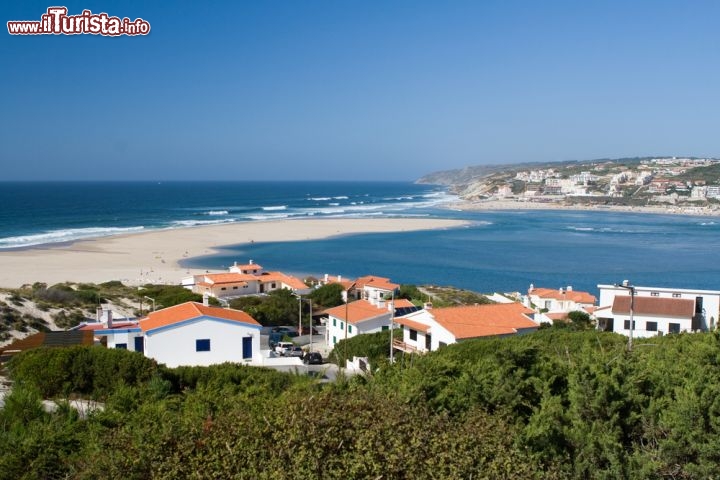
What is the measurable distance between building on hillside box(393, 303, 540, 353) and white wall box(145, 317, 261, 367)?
575 cm

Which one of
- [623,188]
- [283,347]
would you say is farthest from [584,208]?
[283,347]

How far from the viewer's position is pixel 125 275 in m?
47.3

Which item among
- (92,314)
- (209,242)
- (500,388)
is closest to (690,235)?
(209,242)

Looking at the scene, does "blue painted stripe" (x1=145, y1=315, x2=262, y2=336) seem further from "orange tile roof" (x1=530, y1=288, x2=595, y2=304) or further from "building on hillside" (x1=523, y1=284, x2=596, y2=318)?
"orange tile roof" (x1=530, y1=288, x2=595, y2=304)

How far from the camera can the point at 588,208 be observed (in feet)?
463

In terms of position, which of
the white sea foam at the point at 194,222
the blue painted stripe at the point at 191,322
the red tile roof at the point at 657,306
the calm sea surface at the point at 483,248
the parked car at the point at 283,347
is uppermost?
the blue painted stripe at the point at 191,322

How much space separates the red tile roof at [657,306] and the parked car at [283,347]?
13.3m

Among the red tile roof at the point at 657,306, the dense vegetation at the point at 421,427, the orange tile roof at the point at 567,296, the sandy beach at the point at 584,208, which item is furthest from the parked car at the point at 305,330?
the sandy beach at the point at 584,208

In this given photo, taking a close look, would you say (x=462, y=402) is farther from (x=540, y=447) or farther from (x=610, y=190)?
(x=610, y=190)

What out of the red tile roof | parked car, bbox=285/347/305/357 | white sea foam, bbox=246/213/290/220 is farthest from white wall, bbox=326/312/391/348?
white sea foam, bbox=246/213/290/220

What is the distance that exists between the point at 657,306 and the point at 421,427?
874 inches

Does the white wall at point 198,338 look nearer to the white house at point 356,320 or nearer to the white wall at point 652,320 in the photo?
the white house at point 356,320

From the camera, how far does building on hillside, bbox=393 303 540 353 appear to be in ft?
70.6

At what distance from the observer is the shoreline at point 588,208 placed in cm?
12679
